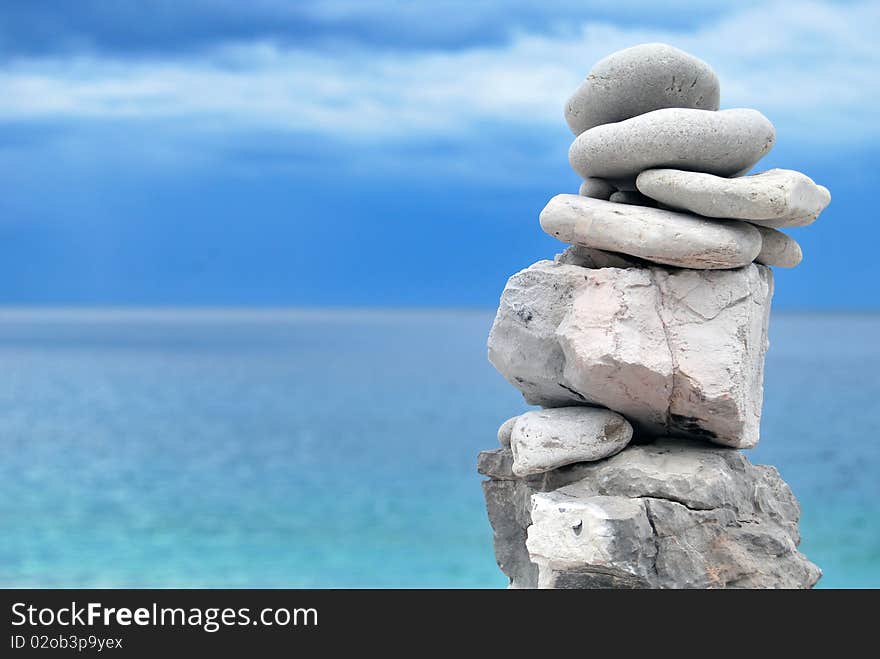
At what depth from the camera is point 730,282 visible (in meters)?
6.75

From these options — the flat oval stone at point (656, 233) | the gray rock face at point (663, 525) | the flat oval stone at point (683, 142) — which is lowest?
the gray rock face at point (663, 525)

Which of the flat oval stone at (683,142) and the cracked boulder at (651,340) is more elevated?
the flat oval stone at (683,142)

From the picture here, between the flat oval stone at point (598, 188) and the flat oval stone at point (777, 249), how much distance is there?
1.13 m

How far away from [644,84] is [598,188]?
32.3 inches

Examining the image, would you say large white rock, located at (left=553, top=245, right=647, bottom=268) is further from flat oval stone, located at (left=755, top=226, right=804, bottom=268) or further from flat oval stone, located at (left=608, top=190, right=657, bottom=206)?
flat oval stone, located at (left=755, top=226, right=804, bottom=268)

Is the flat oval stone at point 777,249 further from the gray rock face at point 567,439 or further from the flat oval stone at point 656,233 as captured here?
the gray rock face at point 567,439

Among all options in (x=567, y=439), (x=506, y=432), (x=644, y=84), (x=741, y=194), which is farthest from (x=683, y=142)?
(x=506, y=432)

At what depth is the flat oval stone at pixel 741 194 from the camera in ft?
21.1

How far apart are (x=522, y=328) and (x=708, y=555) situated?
203 centimetres

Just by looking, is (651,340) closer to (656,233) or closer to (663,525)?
(656,233)

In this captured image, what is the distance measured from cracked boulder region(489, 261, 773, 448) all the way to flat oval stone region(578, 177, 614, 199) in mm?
651

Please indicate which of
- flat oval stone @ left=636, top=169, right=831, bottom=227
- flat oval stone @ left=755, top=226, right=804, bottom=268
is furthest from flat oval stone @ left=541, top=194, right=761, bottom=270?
flat oval stone @ left=755, top=226, right=804, bottom=268

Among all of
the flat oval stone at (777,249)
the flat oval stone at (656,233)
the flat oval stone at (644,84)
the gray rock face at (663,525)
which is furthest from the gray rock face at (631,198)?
the gray rock face at (663,525)

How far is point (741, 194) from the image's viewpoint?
641cm
